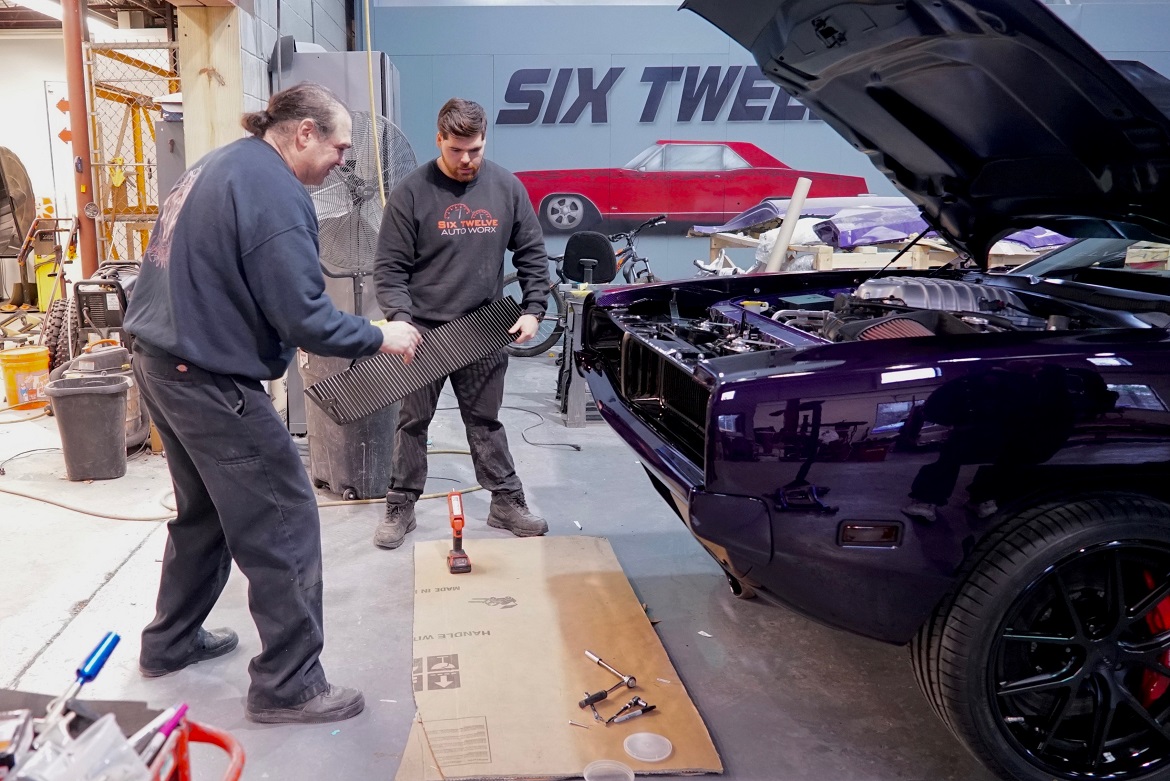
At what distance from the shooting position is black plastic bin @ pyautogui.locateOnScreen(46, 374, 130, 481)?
13.1 feet

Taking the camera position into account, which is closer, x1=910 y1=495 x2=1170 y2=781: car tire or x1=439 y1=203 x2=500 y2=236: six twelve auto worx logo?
x1=910 y1=495 x2=1170 y2=781: car tire

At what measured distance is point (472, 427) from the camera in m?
3.38

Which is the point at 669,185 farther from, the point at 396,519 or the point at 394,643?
the point at 394,643

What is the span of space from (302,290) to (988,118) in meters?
1.74

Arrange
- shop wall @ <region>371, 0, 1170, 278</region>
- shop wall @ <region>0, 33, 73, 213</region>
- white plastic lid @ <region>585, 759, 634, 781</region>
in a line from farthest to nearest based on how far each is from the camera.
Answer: shop wall @ <region>0, 33, 73, 213</region>, shop wall @ <region>371, 0, 1170, 278</region>, white plastic lid @ <region>585, 759, 634, 781</region>

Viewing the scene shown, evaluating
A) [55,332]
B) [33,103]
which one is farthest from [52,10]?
[55,332]

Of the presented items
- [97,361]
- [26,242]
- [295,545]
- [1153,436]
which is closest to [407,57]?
[26,242]

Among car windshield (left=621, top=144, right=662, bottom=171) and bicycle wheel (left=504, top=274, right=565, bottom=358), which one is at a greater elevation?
car windshield (left=621, top=144, right=662, bottom=171)

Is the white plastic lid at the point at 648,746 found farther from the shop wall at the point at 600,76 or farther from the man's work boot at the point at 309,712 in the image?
the shop wall at the point at 600,76

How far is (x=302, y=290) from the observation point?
1.95m

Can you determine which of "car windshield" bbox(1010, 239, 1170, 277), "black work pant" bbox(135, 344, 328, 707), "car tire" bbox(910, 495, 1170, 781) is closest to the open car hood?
"car windshield" bbox(1010, 239, 1170, 277)

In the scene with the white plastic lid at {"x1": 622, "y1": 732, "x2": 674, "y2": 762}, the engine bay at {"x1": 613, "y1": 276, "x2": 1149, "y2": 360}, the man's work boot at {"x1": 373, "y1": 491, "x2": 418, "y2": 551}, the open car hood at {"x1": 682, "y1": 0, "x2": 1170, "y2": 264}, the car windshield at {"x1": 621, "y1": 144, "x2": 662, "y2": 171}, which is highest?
the car windshield at {"x1": 621, "y1": 144, "x2": 662, "y2": 171}

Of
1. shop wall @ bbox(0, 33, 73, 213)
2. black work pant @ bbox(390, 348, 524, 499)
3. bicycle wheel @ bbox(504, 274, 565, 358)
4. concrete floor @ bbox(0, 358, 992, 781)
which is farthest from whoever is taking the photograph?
shop wall @ bbox(0, 33, 73, 213)

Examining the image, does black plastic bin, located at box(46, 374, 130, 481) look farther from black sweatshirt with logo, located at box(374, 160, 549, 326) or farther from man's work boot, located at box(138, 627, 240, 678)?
man's work boot, located at box(138, 627, 240, 678)
